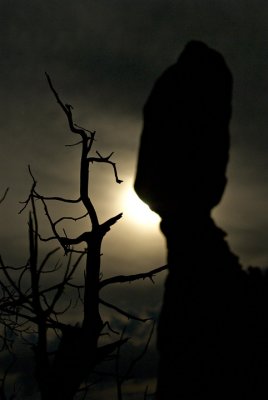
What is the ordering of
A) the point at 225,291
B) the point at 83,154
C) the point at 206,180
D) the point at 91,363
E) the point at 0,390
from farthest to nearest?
the point at 83,154 < the point at 91,363 < the point at 206,180 < the point at 225,291 < the point at 0,390

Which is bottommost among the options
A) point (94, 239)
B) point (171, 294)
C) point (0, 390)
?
point (0, 390)

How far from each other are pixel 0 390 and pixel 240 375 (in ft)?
9.39

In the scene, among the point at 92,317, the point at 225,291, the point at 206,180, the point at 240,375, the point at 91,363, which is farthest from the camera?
the point at 92,317

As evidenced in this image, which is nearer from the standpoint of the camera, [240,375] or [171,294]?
[240,375]

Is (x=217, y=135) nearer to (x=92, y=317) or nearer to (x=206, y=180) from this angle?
(x=206, y=180)

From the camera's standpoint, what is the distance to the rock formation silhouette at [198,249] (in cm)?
686

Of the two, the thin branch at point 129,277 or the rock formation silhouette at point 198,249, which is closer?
the rock formation silhouette at point 198,249

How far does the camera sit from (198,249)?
7.46 metres

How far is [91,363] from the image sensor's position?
8742mm

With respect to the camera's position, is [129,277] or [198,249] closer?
[198,249]

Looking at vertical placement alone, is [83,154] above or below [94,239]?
above

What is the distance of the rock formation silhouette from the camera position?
6859mm

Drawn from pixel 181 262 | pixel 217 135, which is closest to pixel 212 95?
pixel 217 135

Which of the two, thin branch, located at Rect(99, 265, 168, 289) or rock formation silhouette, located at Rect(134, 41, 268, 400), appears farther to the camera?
thin branch, located at Rect(99, 265, 168, 289)
